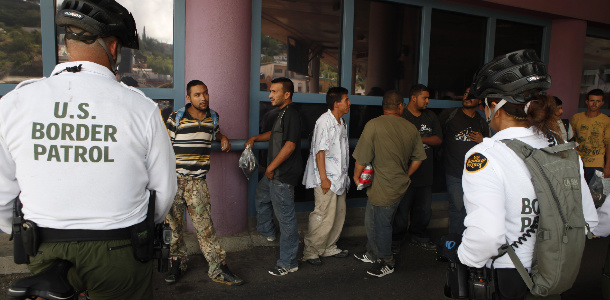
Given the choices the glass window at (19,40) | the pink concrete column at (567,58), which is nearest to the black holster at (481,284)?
the glass window at (19,40)

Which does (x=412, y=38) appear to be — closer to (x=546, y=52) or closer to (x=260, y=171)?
(x=546, y=52)

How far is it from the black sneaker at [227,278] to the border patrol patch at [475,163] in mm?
2684

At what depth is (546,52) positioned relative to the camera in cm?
714

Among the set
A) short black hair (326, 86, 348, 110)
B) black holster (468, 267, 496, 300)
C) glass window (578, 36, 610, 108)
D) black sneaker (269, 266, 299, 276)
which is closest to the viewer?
black holster (468, 267, 496, 300)

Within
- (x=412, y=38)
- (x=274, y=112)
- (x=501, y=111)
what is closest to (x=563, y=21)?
(x=412, y=38)

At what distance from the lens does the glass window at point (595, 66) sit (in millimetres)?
7820

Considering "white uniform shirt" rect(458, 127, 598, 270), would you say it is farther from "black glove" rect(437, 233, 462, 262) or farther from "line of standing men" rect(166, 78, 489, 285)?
"line of standing men" rect(166, 78, 489, 285)

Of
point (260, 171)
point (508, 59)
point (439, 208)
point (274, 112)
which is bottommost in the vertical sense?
point (439, 208)

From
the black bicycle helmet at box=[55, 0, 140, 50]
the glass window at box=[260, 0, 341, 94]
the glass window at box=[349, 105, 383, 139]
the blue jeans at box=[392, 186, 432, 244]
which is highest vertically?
the glass window at box=[260, 0, 341, 94]

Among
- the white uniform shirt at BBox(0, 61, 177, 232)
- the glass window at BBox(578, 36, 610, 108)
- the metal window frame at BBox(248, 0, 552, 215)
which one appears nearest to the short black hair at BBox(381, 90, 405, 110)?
the metal window frame at BBox(248, 0, 552, 215)

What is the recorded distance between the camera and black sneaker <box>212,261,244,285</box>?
13.6ft

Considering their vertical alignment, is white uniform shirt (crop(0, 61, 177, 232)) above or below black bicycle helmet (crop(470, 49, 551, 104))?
below

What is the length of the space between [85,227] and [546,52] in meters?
7.38

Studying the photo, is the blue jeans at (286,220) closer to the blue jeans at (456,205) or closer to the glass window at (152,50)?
the glass window at (152,50)
